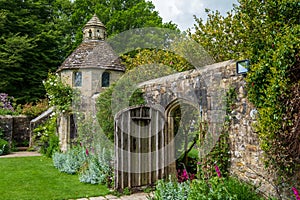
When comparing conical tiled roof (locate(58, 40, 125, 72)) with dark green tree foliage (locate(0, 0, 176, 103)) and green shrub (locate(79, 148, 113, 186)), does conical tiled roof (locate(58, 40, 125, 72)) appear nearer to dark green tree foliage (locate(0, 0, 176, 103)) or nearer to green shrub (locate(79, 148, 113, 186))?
green shrub (locate(79, 148, 113, 186))

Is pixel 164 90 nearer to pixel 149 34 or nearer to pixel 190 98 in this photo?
pixel 190 98

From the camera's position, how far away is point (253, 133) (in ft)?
14.4

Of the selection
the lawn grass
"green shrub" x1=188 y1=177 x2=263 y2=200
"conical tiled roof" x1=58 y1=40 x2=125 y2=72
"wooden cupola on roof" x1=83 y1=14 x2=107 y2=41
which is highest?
"wooden cupola on roof" x1=83 y1=14 x2=107 y2=41

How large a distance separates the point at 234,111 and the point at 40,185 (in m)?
4.96

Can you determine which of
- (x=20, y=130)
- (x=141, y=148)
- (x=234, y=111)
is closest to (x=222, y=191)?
(x=234, y=111)

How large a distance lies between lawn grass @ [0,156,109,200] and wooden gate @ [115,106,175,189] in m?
0.67

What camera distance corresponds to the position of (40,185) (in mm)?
6848

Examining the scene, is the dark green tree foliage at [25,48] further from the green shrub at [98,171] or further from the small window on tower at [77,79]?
the green shrub at [98,171]

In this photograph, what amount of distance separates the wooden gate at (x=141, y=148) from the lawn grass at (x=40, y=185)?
67 centimetres

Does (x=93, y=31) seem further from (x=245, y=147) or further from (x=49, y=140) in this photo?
(x=245, y=147)

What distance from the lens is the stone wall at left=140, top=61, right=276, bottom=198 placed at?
434 cm

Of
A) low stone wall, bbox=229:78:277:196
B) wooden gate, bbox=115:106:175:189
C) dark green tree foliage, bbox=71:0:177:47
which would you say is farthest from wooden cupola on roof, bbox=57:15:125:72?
low stone wall, bbox=229:78:277:196

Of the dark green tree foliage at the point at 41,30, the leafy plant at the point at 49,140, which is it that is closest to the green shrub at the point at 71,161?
the leafy plant at the point at 49,140

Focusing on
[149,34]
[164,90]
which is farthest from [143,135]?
[149,34]
